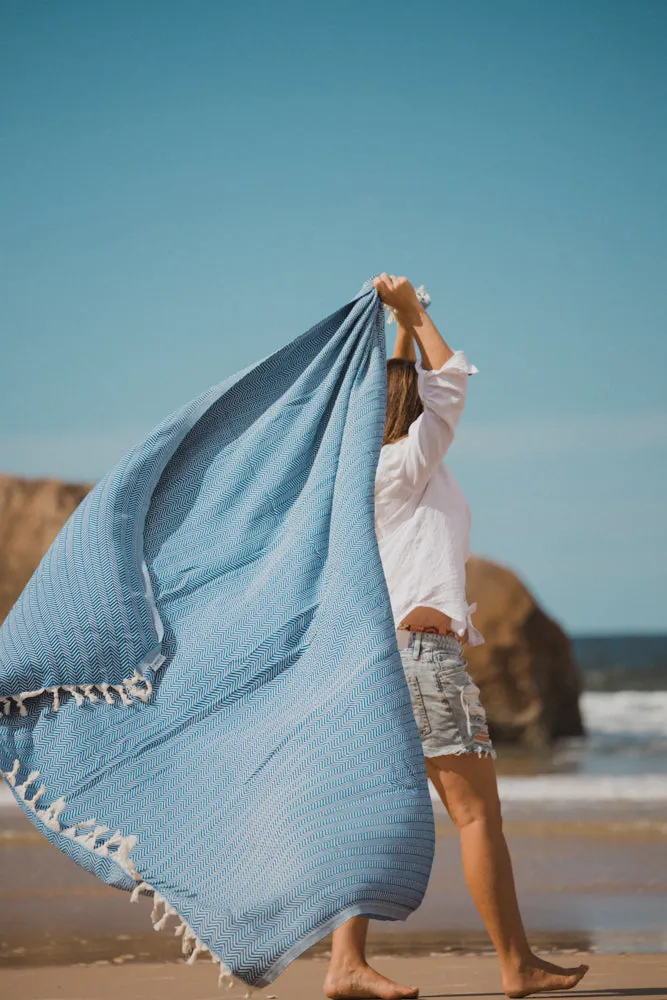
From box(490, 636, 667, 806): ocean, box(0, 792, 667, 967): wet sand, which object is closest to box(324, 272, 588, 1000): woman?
box(0, 792, 667, 967): wet sand

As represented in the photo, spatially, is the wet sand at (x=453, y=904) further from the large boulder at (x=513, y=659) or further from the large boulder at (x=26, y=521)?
the large boulder at (x=513, y=659)

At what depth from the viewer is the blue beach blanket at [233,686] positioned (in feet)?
8.55

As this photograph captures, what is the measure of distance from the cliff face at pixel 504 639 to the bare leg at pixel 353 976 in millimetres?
8965

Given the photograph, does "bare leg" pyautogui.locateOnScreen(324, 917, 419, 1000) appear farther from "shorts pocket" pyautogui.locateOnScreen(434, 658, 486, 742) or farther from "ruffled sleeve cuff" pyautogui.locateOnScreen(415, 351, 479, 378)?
"ruffled sleeve cuff" pyautogui.locateOnScreen(415, 351, 479, 378)

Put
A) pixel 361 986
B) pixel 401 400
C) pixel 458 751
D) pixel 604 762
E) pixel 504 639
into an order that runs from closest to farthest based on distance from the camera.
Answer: pixel 458 751 < pixel 361 986 < pixel 401 400 < pixel 604 762 < pixel 504 639

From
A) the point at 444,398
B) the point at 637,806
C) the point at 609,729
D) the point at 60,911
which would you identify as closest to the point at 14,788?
the point at 444,398

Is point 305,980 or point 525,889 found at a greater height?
point 305,980

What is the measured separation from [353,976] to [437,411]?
1590 millimetres

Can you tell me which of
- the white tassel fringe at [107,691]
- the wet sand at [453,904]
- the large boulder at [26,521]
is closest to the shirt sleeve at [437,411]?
the white tassel fringe at [107,691]

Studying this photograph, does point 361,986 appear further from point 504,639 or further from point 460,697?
point 504,639

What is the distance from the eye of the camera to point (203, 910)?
264 centimetres

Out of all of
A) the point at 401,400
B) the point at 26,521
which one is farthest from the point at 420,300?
the point at 26,521

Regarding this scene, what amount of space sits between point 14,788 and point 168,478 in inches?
35.9

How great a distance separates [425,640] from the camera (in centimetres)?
309
